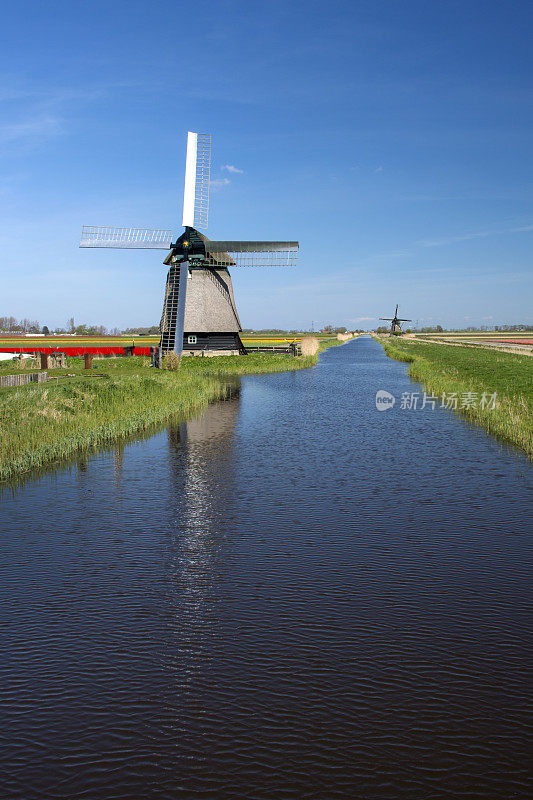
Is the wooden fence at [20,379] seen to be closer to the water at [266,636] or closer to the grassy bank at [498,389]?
the water at [266,636]

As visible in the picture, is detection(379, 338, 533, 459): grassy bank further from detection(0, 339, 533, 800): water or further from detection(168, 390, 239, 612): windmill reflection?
detection(168, 390, 239, 612): windmill reflection

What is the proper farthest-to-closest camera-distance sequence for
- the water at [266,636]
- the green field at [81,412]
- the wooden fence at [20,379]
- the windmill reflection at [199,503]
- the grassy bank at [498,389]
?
the wooden fence at [20,379], the grassy bank at [498,389], the green field at [81,412], the windmill reflection at [199,503], the water at [266,636]

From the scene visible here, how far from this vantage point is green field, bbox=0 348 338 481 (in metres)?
15.5

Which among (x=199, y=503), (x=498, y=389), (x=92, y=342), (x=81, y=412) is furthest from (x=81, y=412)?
(x=92, y=342)

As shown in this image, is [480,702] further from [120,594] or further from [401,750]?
[120,594]

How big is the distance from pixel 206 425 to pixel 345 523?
11642 millimetres

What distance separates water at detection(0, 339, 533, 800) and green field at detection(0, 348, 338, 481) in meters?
2.50

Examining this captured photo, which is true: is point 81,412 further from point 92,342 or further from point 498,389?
point 92,342

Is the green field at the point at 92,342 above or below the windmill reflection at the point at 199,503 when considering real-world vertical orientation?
above

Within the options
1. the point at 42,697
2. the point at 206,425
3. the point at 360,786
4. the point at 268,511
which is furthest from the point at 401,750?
the point at 206,425

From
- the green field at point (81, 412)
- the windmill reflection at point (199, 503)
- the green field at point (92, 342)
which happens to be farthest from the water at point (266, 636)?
the green field at point (92, 342)

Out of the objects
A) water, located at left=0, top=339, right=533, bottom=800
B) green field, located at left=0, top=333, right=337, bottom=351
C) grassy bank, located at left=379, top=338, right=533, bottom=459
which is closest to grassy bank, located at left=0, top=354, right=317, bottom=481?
water, located at left=0, top=339, right=533, bottom=800

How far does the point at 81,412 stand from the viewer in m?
19.6

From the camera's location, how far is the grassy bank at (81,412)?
50.8 feet
